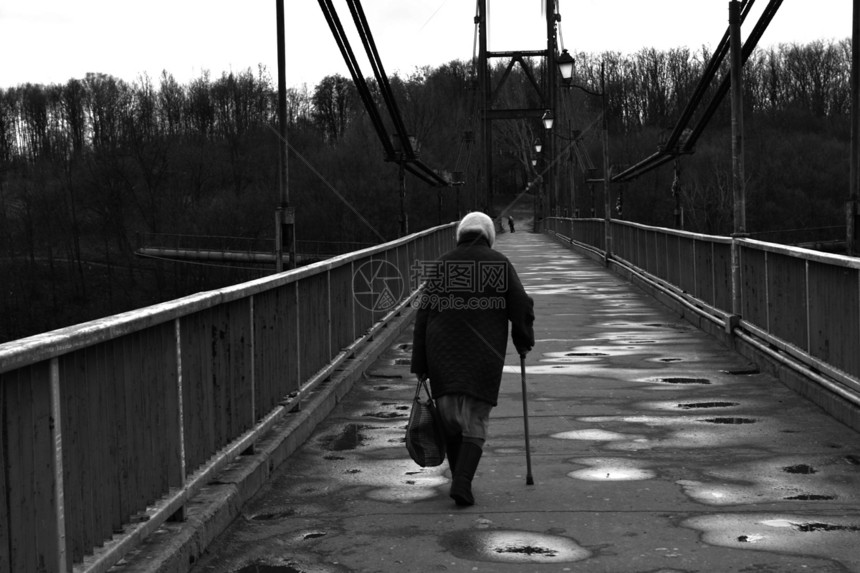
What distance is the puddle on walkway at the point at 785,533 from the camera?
5.70 m

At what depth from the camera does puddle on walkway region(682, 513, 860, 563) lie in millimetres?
5699

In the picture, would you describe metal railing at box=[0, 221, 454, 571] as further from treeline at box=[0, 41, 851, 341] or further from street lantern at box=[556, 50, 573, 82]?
treeline at box=[0, 41, 851, 341]

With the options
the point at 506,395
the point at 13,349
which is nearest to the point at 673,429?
the point at 506,395

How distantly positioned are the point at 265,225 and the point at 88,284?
58.3 feet

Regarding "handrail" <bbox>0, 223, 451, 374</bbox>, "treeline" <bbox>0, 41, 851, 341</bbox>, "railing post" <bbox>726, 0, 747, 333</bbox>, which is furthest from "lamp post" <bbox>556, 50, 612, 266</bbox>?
"treeline" <bbox>0, 41, 851, 341</bbox>

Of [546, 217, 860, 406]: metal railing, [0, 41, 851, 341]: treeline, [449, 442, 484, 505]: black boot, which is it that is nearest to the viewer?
[449, 442, 484, 505]: black boot

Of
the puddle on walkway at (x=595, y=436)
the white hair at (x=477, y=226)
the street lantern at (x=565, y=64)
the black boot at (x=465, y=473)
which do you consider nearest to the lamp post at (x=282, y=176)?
the street lantern at (x=565, y=64)

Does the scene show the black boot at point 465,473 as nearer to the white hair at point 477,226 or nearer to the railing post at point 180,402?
the white hair at point 477,226

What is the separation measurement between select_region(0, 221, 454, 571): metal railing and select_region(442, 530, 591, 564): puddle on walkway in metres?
1.29

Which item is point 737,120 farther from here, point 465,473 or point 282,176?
point 282,176

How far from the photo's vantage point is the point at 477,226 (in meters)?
7.33

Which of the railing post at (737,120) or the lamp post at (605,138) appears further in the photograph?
the lamp post at (605,138)

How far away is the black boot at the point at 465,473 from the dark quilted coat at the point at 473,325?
29 cm

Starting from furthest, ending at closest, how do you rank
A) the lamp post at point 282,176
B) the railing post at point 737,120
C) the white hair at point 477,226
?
the lamp post at point 282,176
the railing post at point 737,120
the white hair at point 477,226
